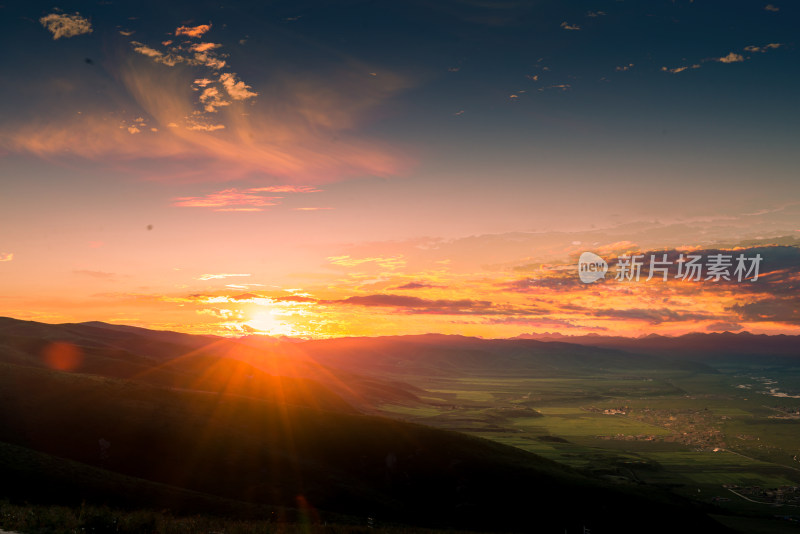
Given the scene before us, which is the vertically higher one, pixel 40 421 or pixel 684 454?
pixel 40 421

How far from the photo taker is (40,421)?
7331 cm

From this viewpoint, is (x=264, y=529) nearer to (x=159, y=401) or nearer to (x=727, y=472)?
(x=159, y=401)

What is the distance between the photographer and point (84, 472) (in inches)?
2200

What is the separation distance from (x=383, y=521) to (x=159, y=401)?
2001 inches

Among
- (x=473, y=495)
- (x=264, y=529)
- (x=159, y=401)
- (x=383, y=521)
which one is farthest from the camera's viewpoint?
(x=159, y=401)

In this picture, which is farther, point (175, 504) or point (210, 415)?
point (210, 415)

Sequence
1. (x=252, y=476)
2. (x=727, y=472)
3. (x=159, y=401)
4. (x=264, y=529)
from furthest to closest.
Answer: (x=727, y=472)
(x=159, y=401)
(x=252, y=476)
(x=264, y=529)

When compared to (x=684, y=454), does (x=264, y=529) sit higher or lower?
higher

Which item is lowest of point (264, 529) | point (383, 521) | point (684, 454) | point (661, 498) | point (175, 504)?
point (684, 454)

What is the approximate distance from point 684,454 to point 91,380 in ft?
684

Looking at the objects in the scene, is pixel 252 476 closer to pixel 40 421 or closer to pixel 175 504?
pixel 175 504

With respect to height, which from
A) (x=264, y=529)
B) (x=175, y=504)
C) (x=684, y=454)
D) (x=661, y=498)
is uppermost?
(x=264, y=529)

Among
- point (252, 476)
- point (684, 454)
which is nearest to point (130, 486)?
point (252, 476)

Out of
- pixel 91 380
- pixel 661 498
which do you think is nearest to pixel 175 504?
pixel 91 380
